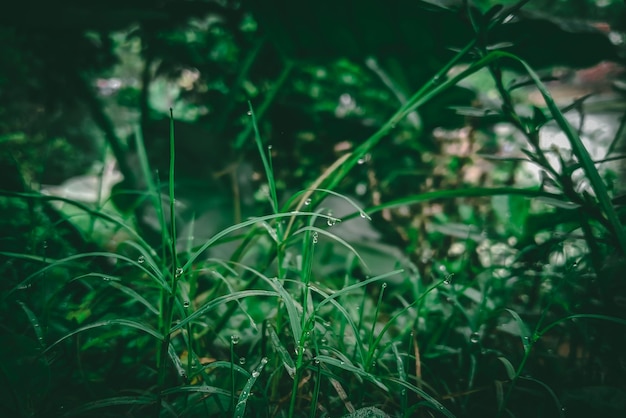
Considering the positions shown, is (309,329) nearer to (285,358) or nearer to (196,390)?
(285,358)

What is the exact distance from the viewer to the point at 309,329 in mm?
488

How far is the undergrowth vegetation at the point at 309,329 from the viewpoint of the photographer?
1.61ft

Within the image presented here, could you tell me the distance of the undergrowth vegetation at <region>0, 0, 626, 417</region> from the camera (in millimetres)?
490

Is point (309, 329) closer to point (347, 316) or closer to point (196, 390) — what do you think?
point (347, 316)

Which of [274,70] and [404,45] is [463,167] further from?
[274,70]

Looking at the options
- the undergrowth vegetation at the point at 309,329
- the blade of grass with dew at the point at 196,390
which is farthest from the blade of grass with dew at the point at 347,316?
the blade of grass with dew at the point at 196,390

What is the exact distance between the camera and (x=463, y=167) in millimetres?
1521

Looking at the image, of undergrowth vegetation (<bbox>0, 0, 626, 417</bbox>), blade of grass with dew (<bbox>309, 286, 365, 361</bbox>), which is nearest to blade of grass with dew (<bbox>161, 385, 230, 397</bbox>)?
undergrowth vegetation (<bbox>0, 0, 626, 417</bbox>)

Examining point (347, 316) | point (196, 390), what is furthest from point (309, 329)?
point (196, 390)

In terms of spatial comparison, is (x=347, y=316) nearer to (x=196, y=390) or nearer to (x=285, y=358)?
(x=285, y=358)

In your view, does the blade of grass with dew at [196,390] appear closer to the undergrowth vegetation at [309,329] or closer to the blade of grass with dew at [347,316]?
the undergrowth vegetation at [309,329]

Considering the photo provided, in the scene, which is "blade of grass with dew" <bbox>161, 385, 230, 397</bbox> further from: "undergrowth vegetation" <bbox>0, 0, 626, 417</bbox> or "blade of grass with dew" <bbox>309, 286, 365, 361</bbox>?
"blade of grass with dew" <bbox>309, 286, 365, 361</bbox>

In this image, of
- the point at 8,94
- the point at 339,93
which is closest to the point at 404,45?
the point at 339,93

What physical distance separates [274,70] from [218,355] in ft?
3.58
